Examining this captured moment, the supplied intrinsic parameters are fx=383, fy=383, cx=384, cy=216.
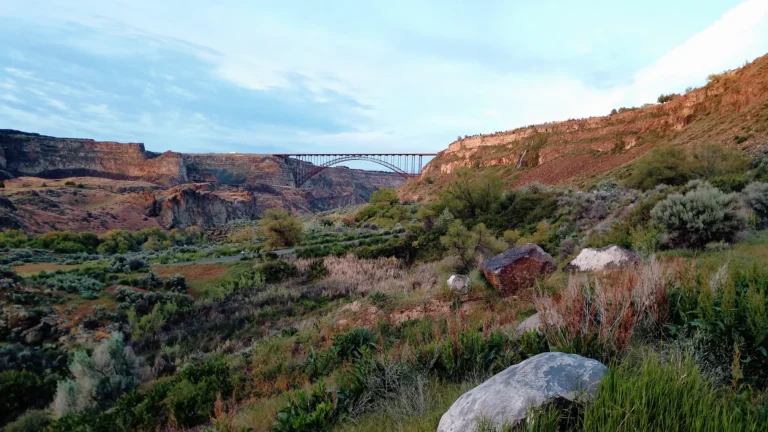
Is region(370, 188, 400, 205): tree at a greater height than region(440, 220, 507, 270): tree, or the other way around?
region(370, 188, 400, 205): tree

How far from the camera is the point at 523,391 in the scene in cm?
239

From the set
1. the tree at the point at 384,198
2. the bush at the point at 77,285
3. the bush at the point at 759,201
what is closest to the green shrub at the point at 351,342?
the bush at the point at 759,201

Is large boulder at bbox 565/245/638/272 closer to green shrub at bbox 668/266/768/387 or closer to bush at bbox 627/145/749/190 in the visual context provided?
green shrub at bbox 668/266/768/387

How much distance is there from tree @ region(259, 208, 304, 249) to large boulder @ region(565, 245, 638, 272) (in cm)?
1934

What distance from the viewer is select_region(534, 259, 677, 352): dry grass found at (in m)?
3.30

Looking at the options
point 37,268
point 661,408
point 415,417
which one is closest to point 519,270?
point 415,417

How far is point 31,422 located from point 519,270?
8957mm

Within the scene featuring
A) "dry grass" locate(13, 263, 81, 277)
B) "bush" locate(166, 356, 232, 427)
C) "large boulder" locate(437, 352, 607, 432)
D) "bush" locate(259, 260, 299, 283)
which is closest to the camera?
"large boulder" locate(437, 352, 607, 432)

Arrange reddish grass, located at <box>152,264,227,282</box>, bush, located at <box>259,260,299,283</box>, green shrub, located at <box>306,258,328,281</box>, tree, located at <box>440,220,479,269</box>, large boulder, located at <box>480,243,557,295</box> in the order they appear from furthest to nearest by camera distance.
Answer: reddish grass, located at <box>152,264,227,282</box> < bush, located at <box>259,260,299,283</box> < green shrub, located at <box>306,258,328,281</box> < tree, located at <box>440,220,479,269</box> < large boulder, located at <box>480,243,557,295</box>

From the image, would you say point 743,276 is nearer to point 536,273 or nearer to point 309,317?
point 536,273

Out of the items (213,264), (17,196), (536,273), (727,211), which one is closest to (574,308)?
(536,273)

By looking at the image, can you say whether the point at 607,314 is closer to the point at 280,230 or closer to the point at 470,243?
the point at 470,243

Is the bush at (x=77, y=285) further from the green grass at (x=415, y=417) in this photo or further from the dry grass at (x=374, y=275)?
the green grass at (x=415, y=417)

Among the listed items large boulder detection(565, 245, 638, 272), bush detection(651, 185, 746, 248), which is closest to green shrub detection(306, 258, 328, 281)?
large boulder detection(565, 245, 638, 272)
